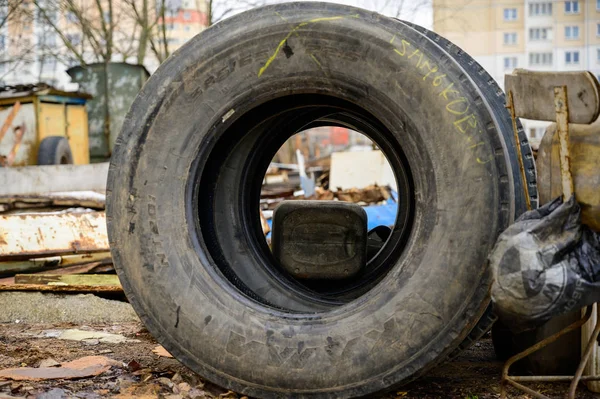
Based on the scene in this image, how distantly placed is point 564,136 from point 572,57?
182 ft

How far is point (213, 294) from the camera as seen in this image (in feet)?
7.69

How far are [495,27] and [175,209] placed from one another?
5063cm

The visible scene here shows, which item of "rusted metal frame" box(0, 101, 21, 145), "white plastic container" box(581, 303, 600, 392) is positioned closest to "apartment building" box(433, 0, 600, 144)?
"rusted metal frame" box(0, 101, 21, 145)

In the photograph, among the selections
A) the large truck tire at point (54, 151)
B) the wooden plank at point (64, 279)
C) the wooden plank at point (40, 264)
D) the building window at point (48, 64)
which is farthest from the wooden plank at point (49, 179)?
the building window at point (48, 64)

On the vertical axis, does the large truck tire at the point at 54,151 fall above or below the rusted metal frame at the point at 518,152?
above

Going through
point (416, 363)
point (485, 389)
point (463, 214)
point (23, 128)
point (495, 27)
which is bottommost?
point (485, 389)

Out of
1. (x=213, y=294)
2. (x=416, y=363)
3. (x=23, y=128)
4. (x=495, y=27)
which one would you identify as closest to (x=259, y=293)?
(x=213, y=294)

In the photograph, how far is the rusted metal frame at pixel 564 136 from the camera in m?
1.93

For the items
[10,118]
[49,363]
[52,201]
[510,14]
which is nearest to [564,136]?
[49,363]

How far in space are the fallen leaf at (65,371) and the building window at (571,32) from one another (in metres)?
56.6

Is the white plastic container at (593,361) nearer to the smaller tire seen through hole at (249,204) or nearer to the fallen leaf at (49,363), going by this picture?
the smaller tire seen through hole at (249,204)

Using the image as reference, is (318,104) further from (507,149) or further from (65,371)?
(65,371)

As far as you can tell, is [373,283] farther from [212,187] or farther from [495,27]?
[495,27]

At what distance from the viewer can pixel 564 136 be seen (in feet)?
6.34
